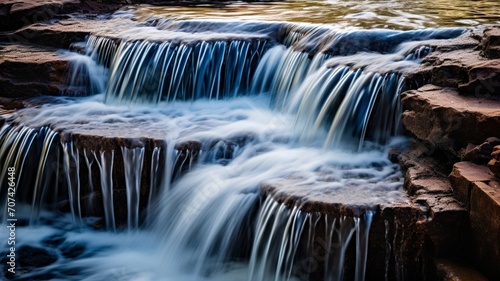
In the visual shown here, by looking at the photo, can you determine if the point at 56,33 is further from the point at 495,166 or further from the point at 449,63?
the point at 495,166

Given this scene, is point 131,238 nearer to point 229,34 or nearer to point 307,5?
point 229,34

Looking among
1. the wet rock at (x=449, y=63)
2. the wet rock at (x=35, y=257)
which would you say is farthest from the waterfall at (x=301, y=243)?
the wet rock at (x=35, y=257)

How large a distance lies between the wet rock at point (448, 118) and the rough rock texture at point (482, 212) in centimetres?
34

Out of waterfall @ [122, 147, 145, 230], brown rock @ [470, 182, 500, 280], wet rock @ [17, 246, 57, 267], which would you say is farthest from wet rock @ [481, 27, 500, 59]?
wet rock @ [17, 246, 57, 267]

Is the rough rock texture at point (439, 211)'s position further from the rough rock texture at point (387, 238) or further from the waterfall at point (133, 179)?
the waterfall at point (133, 179)

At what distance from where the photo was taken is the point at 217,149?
6.04 m

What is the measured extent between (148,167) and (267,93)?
7.01 ft

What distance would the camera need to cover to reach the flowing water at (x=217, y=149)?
4.91 metres

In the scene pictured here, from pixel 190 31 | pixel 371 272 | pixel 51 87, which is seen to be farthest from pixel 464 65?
pixel 51 87

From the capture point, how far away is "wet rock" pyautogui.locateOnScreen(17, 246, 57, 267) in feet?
18.5

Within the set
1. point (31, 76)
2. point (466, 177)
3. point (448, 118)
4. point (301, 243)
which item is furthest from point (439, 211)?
point (31, 76)

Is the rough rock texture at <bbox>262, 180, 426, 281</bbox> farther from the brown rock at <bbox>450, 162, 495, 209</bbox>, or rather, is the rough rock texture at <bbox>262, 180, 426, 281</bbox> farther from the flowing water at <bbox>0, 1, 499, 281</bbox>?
the brown rock at <bbox>450, 162, 495, 209</bbox>

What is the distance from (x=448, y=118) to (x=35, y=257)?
146 inches

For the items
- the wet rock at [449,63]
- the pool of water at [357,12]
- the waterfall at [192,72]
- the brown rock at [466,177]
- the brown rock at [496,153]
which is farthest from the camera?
the pool of water at [357,12]
